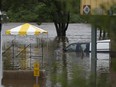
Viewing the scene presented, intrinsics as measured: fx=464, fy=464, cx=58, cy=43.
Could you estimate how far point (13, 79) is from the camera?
19.3m

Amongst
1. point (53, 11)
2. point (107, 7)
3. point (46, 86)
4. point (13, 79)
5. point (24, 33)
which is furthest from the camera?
point (53, 11)

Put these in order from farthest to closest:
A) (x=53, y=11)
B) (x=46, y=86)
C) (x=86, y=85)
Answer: (x=53, y=11)
(x=46, y=86)
(x=86, y=85)

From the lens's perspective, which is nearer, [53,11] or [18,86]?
[18,86]

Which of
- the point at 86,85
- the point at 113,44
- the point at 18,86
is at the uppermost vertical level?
the point at 113,44

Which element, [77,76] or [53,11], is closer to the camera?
[77,76]

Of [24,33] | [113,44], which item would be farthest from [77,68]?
[24,33]

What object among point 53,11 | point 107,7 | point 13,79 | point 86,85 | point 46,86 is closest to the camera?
point 107,7

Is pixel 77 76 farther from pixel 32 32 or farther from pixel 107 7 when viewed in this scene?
pixel 32 32

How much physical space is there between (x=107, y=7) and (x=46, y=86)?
14.6 metres

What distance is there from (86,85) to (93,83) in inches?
3.8

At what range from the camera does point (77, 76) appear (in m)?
3.06

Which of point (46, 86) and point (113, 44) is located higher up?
point (113, 44)

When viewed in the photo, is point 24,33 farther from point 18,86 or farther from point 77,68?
point 77,68

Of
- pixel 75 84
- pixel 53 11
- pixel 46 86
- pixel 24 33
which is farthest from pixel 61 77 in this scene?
pixel 53 11
